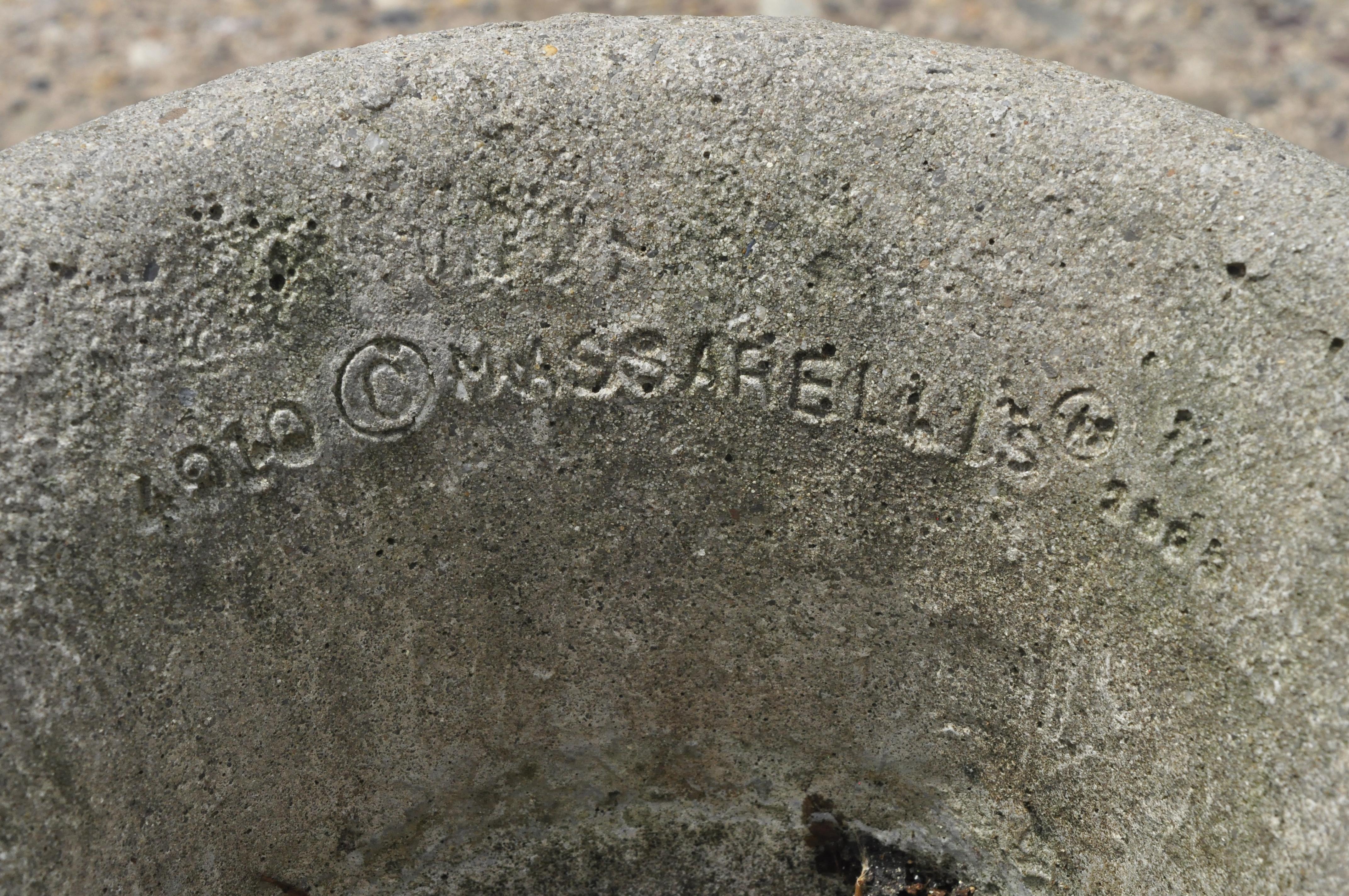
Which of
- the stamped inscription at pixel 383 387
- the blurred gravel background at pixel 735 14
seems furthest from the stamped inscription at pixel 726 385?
the blurred gravel background at pixel 735 14

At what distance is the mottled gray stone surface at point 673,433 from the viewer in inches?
42.6

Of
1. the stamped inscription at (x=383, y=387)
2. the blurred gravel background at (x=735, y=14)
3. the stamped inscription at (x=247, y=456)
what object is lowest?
the stamped inscription at (x=247, y=456)

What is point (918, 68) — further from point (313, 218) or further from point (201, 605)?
point (201, 605)

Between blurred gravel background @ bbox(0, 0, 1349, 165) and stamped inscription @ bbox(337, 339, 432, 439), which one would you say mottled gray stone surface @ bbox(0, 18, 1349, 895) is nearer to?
stamped inscription @ bbox(337, 339, 432, 439)

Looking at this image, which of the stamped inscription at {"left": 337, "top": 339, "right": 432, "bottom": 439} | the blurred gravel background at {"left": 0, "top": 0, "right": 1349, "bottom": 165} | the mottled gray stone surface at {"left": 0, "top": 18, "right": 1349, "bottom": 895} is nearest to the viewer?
the mottled gray stone surface at {"left": 0, "top": 18, "right": 1349, "bottom": 895}

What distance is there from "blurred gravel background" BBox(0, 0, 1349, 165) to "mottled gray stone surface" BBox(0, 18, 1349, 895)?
179cm

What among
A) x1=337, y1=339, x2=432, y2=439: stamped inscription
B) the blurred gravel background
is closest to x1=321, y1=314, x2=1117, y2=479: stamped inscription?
x1=337, y1=339, x2=432, y2=439: stamped inscription

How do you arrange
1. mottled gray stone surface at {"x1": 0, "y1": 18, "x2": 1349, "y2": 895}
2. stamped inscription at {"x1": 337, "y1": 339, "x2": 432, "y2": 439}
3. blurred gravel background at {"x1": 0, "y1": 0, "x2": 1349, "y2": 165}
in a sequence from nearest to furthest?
mottled gray stone surface at {"x1": 0, "y1": 18, "x2": 1349, "y2": 895} < stamped inscription at {"x1": 337, "y1": 339, "x2": 432, "y2": 439} < blurred gravel background at {"x1": 0, "y1": 0, "x2": 1349, "y2": 165}

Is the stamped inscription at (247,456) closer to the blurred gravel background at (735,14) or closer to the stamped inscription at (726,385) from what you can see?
the stamped inscription at (726,385)

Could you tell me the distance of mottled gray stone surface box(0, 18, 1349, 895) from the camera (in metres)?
1.08

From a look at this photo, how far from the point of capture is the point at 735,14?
9.57ft

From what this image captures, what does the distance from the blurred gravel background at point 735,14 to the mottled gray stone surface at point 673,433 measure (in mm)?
1794

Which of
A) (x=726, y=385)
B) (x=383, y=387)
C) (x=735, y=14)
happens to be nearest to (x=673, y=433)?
(x=726, y=385)

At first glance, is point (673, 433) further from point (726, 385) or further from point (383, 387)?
point (383, 387)
